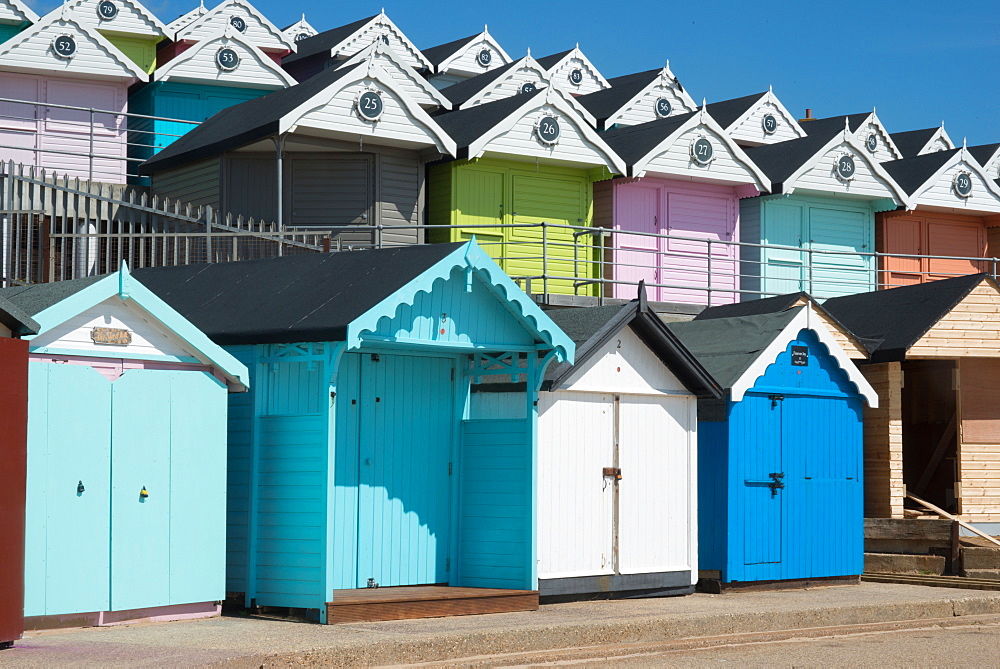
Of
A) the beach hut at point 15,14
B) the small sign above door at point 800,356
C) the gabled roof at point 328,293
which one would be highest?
the beach hut at point 15,14

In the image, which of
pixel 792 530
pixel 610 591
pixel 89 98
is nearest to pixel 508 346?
pixel 610 591

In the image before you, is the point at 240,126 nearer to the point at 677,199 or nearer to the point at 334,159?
the point at 334,159

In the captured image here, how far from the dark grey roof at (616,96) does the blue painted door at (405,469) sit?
18.6 metres

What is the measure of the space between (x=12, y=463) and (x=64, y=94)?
18.6 meters

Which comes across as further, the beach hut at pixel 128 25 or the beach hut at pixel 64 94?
the beach hut at pixel 128 25

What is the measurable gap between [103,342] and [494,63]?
29964mm

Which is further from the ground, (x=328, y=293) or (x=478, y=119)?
(x=478, y=119)

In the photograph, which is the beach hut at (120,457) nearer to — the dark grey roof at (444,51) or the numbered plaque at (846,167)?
the numbered plaque at (846,167)

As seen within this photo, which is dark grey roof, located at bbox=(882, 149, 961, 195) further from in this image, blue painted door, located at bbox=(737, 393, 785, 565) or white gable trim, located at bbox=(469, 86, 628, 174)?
blue painted door, located at bbox=(737, 393, 785, 565)

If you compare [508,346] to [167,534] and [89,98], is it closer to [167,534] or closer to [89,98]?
[167,534]

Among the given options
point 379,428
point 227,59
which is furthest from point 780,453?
point 227,59

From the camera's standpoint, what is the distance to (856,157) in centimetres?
2719

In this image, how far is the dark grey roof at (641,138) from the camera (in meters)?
24.6

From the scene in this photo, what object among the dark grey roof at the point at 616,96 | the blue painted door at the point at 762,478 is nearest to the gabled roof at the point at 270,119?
the blue painted door at the point at 762,478
